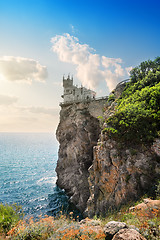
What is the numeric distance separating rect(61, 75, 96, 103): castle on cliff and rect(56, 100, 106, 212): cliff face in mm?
3093

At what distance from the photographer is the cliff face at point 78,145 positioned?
26.5m

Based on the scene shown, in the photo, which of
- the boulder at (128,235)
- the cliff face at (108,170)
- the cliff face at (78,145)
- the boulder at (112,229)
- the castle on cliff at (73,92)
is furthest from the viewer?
the castle on cliff at (73,92)

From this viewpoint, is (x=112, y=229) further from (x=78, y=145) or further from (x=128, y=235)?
(x=78, y=145)

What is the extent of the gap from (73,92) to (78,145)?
545 inches

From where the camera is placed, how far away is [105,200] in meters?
13.2

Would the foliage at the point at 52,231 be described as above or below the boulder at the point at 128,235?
below

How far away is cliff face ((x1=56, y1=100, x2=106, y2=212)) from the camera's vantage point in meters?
26.5

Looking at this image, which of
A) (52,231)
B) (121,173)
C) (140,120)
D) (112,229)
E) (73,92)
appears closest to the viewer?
(112,229)

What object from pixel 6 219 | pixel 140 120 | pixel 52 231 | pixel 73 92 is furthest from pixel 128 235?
pixel 73 92

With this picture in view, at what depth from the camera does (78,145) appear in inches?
1164

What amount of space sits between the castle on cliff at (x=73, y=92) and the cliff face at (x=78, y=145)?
3.09m

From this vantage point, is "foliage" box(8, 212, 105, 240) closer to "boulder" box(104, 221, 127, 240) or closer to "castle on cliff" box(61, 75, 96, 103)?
"boulder" box(104, 221, 127, 240)

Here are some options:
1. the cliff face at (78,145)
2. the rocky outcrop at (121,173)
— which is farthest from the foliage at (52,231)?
the cliff face at (78,145)

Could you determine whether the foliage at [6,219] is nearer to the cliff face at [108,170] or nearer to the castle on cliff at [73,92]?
the cliff face at [108,170]
